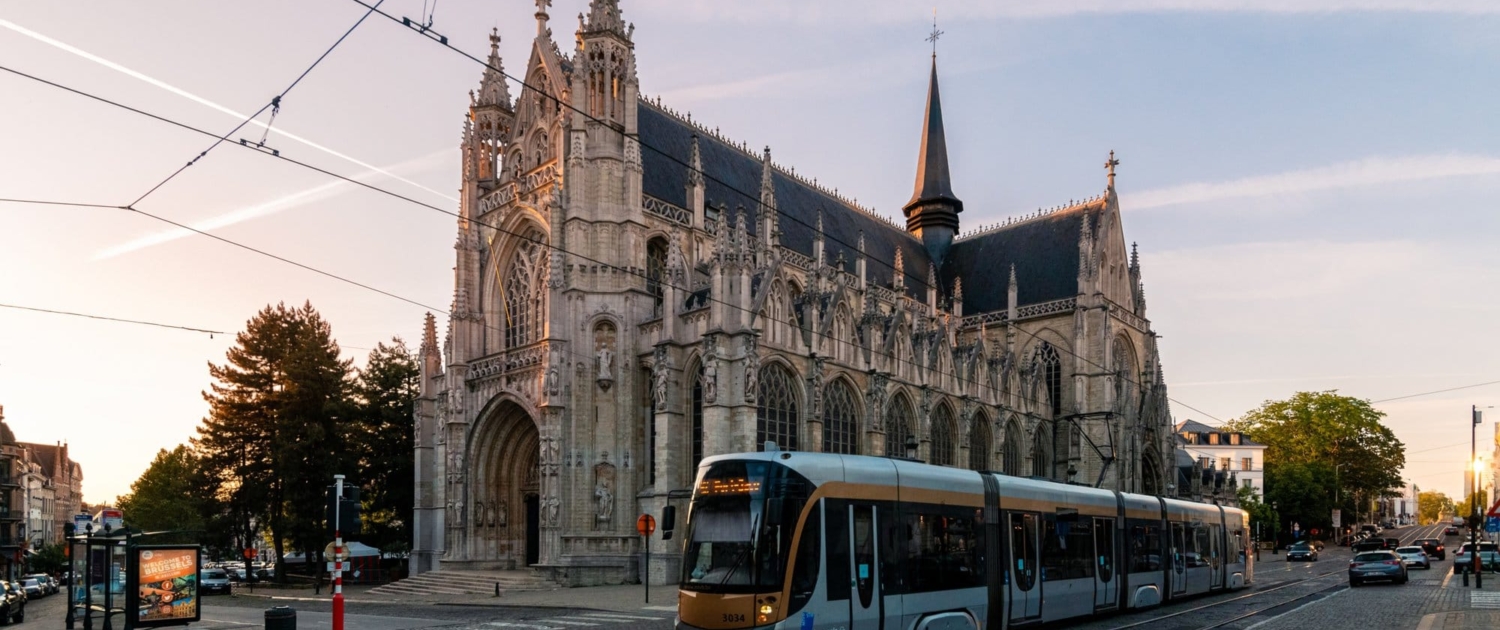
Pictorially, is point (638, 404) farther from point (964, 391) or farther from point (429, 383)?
point (964, 391)

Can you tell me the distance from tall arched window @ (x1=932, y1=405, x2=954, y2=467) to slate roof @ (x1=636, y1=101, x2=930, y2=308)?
6.85m

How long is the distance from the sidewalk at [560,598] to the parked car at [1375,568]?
66.5 ft

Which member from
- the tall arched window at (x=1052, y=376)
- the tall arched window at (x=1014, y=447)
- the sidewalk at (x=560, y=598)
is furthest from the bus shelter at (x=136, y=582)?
the tall arched window at (x=1052, y=376)

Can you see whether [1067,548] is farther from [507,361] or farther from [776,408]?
[507,361]

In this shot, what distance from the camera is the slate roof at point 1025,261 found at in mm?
55375

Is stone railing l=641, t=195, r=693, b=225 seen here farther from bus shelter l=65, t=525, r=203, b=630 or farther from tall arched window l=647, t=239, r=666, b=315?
bus shelter l=65, t=525, r=203, b=630

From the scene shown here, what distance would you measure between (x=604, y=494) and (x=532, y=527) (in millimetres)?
6353

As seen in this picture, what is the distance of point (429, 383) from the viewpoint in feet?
143

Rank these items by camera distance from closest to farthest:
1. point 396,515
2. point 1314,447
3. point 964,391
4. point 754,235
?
1. point 754,235
2. point 964,391
3. point 396,515
4. point 1314,447

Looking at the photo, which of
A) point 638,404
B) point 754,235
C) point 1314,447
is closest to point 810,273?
point 754,235

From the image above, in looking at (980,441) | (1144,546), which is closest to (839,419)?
(980,441)

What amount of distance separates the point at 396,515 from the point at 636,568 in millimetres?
21434

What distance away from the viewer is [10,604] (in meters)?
31.6

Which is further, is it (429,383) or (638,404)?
(429,383)
